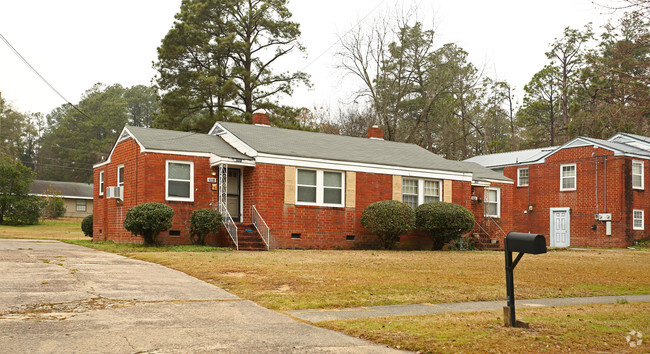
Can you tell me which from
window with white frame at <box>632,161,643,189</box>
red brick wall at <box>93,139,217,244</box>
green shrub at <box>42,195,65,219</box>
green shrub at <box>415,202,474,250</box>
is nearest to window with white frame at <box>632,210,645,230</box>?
window with white frame at <box>632,161,643,189</box>

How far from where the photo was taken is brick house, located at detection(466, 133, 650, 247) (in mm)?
32094

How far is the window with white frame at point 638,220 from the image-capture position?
32569 millimetres

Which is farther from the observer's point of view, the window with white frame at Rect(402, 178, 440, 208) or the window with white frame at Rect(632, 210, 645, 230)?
the window with white frame at Rect(632, 210, 645, 230)

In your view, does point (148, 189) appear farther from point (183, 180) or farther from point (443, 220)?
point (443, 220)

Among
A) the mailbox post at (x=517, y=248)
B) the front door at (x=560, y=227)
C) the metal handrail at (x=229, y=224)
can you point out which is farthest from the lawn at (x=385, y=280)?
the front door at (x=560, y=227)

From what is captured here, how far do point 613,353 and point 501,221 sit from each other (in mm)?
24656

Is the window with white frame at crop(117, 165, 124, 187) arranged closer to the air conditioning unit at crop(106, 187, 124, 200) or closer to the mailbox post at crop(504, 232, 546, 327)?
the air conditioning unit at crop(106, 187, 124, 200)

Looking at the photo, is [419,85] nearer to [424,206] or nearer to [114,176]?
[424,206]

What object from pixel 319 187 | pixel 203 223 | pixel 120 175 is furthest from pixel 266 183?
pixel 120 175

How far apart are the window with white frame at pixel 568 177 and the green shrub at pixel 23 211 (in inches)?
1483

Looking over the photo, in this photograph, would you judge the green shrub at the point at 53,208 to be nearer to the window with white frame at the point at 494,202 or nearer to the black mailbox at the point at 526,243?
the window with white frame at the point at 494,202

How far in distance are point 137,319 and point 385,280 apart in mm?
5769

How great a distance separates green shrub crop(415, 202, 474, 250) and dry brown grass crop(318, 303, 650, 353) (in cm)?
1561

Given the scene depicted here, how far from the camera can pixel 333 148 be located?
2550 cm
